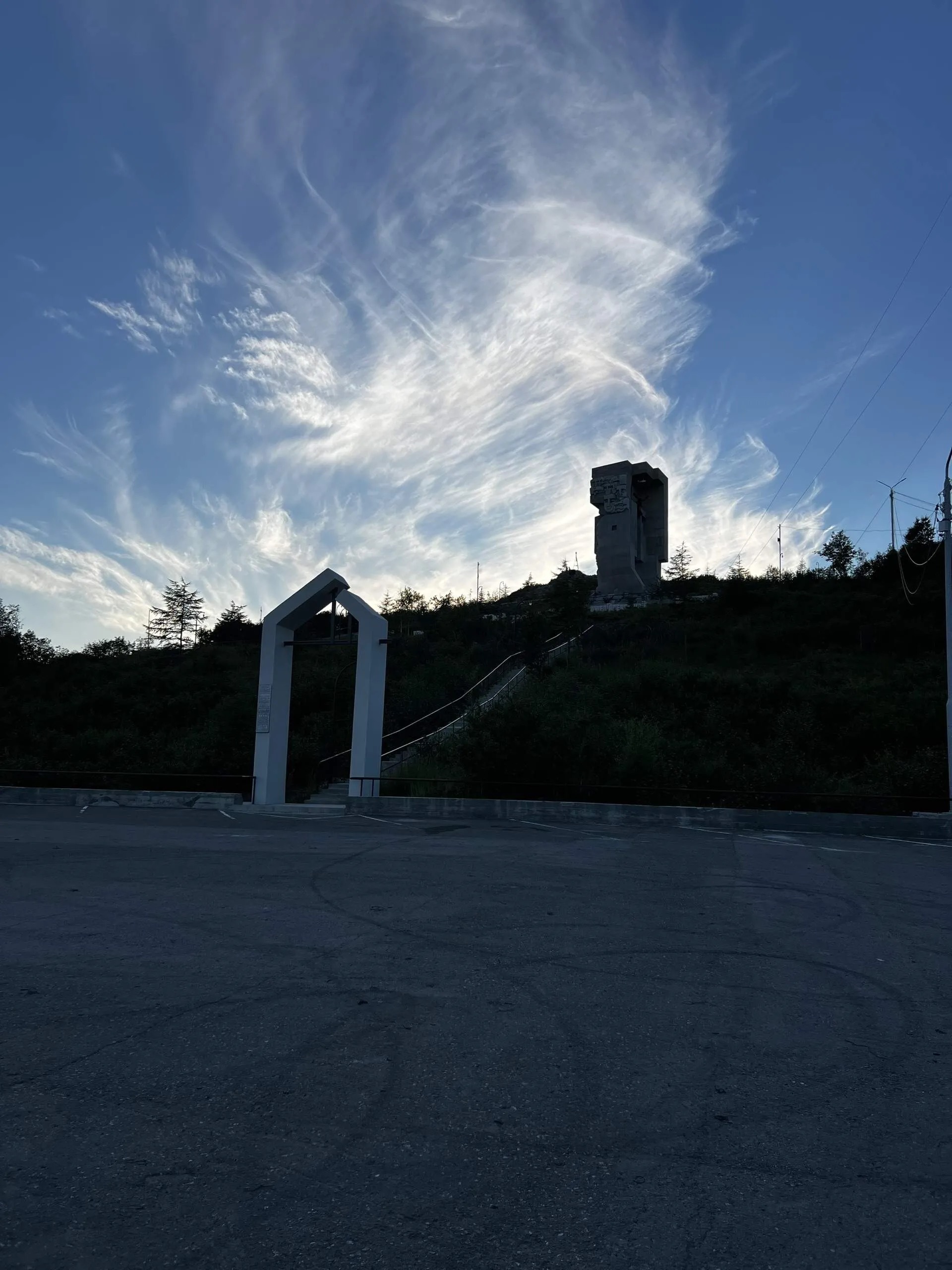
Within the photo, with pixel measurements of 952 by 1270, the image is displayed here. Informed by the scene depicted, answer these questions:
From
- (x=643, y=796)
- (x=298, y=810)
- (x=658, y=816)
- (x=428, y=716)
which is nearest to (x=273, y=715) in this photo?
(x=298, y=810)

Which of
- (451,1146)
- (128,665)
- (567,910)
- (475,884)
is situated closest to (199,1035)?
(451,1146)

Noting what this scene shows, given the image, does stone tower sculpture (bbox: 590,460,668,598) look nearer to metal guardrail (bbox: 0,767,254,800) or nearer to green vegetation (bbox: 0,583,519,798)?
green vegetation (bbox: 0,583,519,798)

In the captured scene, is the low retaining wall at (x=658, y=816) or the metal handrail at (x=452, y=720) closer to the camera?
the low retaining wall at (x=658, y=816)

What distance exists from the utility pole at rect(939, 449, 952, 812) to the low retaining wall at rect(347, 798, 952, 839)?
2.00m

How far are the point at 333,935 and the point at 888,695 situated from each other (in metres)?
30.4

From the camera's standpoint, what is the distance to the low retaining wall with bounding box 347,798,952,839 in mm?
17797

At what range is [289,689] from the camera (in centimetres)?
2250

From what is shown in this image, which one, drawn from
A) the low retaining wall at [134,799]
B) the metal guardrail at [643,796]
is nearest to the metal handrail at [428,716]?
the metal guardrail at [643,796]

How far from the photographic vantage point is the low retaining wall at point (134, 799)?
22141mm

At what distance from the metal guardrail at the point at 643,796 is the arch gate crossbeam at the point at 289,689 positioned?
803 mm

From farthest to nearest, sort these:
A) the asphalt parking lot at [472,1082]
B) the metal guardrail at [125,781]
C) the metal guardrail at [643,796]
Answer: the metal guardrail at [125,781]
the metal guardrail at [643,796]
the asphalt parking lot at [472,1082]

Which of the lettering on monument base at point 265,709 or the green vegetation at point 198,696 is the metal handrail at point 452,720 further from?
the lettering on monument base at point 265,709

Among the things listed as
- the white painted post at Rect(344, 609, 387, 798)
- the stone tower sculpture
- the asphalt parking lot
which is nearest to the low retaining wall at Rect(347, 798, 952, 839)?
the white painted post at Rect(344, 609, 387, 798)

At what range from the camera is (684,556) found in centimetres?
7569
